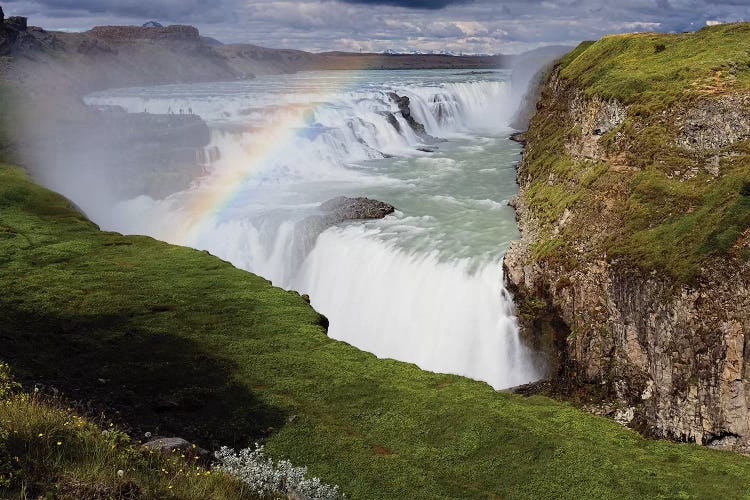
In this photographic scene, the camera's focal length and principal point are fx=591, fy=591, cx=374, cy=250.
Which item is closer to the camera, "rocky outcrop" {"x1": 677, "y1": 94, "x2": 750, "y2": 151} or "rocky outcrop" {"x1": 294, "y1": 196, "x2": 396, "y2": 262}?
"rocky outcrop" {"x1": 677, "y1": 94, "x2": 750, "y2": 151}

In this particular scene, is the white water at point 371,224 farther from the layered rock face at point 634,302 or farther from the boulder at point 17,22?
the boulder at point 17,22

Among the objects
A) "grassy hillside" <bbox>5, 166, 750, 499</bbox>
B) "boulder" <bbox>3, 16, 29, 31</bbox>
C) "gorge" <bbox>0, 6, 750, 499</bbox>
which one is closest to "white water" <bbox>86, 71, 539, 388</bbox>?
"gorge" <bbox>0, 6, 750, 499</bbox>

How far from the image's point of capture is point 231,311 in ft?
63.2

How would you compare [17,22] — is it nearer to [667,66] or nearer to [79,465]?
[667,66]

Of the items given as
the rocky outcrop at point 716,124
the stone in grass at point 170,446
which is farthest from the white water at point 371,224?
the stone in grass at point 170,446

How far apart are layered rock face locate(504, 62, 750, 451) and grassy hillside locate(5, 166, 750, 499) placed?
15.9ft

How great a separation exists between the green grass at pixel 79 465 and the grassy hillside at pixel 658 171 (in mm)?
17375

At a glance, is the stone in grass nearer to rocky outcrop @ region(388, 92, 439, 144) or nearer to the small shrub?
the small shrub

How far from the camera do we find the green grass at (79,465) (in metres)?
7.40

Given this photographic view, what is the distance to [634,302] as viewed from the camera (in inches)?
845

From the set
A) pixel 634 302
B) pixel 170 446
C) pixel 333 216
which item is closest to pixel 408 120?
pixel 333 216

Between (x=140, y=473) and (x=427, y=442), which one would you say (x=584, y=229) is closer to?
(x=427, y=442)

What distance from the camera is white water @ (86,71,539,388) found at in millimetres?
27906

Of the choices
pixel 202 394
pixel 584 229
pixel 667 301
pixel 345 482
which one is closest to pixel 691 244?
pixel 667 301
